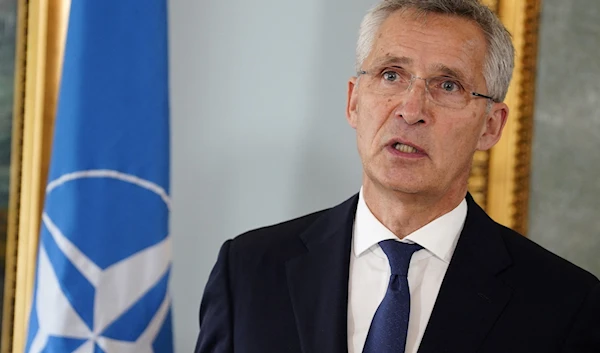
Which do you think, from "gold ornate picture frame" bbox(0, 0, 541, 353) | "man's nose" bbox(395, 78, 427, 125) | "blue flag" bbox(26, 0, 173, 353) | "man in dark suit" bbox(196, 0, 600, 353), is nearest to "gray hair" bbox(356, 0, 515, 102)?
"man in dark suit" bbox(196, 0, 600, 353)

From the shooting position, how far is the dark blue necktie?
173 centimetres

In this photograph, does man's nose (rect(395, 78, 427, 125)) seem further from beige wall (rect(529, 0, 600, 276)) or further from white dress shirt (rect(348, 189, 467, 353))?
beige wall (rect(529, 0, 600, 276))

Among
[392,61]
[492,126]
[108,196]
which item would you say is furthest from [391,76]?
[108,196]

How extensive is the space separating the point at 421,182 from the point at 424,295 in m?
0.23

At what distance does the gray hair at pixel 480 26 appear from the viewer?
1.89 metres

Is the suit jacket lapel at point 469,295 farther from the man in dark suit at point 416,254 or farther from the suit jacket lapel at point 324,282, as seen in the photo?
the suit jacket lapel at point 324,282

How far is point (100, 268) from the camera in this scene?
2.14 meters

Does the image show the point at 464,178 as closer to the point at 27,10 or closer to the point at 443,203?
the point at 443,203

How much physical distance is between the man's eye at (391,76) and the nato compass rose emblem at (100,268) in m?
0.67

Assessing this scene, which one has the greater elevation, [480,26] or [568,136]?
[480,26]

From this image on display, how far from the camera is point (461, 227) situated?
1921mm

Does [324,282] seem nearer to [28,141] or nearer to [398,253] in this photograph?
[398,253]

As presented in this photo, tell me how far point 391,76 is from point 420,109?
0.12 meters

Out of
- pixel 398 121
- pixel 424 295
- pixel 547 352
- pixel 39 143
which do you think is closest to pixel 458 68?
pixel 398 121
